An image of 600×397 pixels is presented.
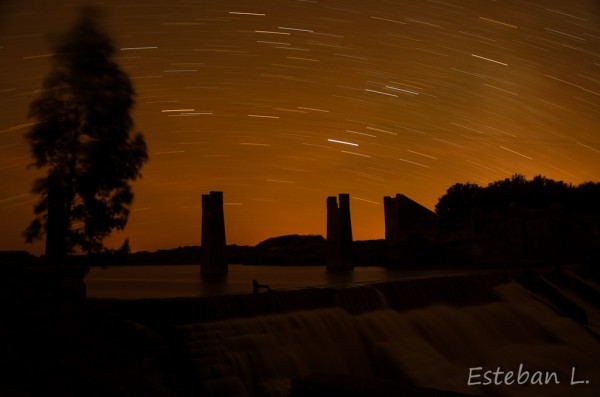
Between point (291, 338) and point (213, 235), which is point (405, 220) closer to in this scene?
point (213, 235)

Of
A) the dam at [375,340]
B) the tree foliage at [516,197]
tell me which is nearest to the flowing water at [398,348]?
the dam at [375,340]

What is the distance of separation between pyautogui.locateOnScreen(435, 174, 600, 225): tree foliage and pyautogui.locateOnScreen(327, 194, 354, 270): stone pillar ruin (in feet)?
41.8

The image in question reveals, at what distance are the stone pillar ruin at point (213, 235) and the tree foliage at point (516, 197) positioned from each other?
77.3 feet

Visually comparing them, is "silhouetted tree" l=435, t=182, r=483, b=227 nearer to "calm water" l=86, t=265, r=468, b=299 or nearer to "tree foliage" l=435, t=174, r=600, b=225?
"tree foliage" l=435, t=174, r=600, b=225

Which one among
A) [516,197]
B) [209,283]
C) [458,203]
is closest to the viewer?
[209,283]

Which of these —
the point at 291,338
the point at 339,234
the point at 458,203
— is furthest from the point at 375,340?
the point at 458,203

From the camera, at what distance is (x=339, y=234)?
50.3m

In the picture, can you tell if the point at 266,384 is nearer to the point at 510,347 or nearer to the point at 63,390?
the point at 63,390

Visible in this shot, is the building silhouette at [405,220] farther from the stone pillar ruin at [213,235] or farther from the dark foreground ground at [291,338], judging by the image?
the dark foreground ground at [291,338]

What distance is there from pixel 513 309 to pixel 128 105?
557 inches

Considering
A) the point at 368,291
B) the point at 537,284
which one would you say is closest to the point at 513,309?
the point at 537,284

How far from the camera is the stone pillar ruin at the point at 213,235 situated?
41.4 meters

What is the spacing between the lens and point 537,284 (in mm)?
25266

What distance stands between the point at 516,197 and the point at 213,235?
33.9 metres
